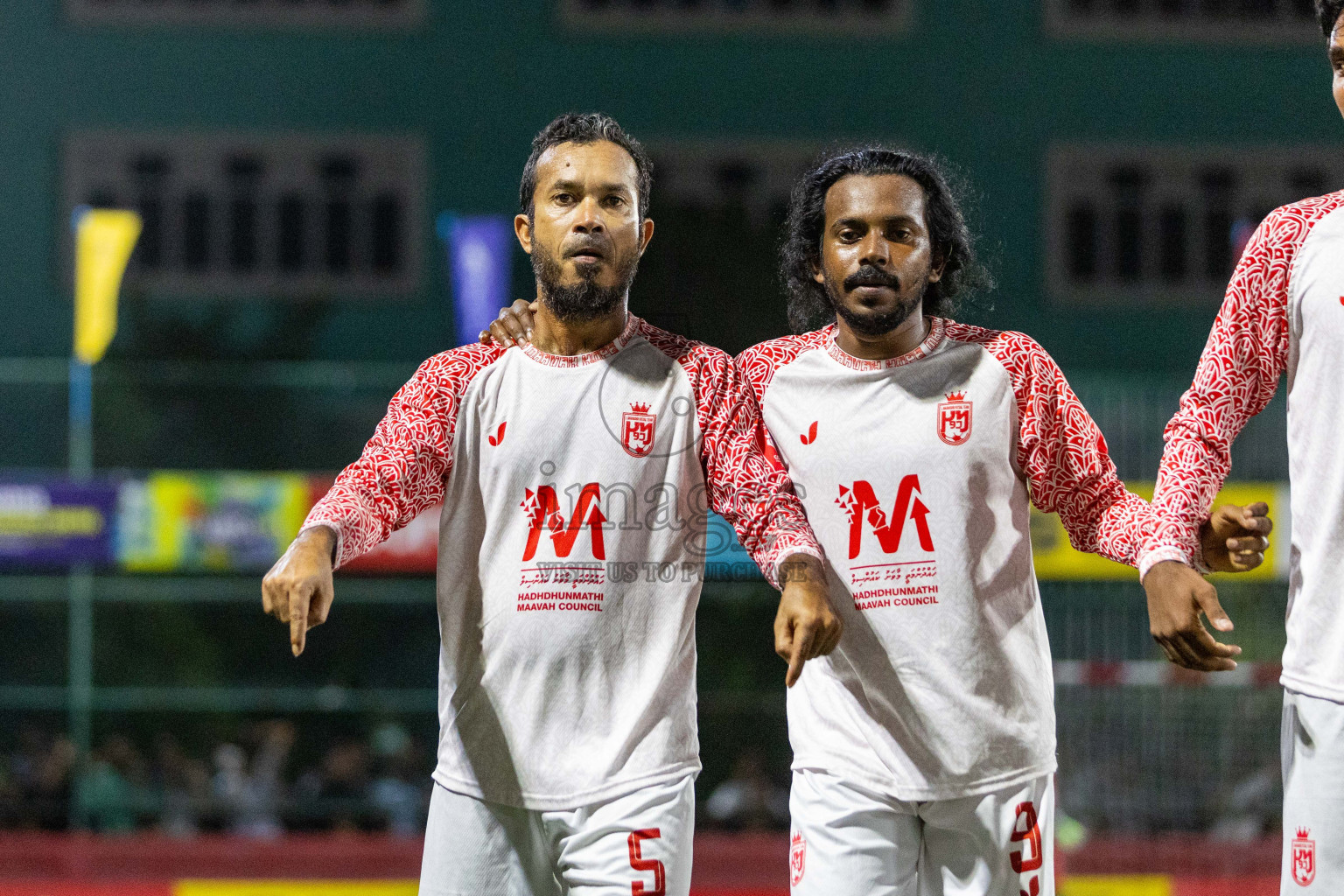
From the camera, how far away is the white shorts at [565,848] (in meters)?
2.57

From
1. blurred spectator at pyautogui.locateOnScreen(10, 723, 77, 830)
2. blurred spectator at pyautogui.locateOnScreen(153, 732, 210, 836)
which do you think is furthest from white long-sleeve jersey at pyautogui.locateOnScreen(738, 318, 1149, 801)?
blurred spectator at pyautogui.locateOnScreen(10, 723, 77, 830)

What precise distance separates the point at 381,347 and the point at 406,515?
46.2ft

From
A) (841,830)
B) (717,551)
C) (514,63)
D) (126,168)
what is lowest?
(841,830)

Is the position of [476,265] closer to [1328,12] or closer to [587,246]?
[587,246]

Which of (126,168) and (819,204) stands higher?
(126,168)

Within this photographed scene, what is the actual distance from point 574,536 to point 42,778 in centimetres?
804

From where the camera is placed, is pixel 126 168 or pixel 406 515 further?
pixel 126 168

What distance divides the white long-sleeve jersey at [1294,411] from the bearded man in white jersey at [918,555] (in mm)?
260

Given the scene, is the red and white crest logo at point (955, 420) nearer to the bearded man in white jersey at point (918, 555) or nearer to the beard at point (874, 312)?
the bearded man in white jersey at point (918, 555)

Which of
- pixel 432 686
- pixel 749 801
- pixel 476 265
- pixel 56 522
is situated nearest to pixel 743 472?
pixel 749 801

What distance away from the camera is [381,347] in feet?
53.9

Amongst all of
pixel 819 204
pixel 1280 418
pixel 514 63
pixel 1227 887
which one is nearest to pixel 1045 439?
pixel 819 204

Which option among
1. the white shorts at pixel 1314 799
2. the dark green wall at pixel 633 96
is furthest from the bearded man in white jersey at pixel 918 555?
the dark green wall at pixel 633 96

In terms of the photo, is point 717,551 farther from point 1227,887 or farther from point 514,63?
point 514,63
